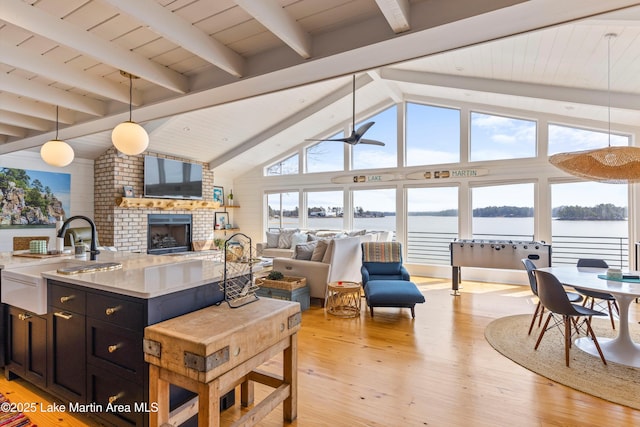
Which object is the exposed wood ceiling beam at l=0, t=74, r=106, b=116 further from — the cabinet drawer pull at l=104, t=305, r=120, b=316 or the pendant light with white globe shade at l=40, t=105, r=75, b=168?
the cabinet drawer pull at l=104, t=305, r=120, b=316

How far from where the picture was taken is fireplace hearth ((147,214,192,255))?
22.4 ft

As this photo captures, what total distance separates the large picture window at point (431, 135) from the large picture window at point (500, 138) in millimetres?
342

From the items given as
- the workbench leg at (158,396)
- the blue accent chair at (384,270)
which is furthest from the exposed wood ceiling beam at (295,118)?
Result: the workbench leg at (158,396)

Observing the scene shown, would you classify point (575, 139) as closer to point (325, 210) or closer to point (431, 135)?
point (431, 135)

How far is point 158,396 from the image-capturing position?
1505 millimetres

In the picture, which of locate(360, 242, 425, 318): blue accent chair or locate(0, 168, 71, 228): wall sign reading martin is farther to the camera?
locate(0, 168, 71, 228): wall sign reading martin

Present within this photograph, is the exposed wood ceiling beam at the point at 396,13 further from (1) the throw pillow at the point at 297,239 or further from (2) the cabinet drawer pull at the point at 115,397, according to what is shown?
(1) the throw pillow at the point at 297,239

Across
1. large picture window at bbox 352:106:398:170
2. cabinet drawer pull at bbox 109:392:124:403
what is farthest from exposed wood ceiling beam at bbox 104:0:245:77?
large picture window at bbox 352:106:398:170

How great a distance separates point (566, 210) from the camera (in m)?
5.53

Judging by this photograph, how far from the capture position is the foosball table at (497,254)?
459 centimetres

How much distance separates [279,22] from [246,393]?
235 centimetres

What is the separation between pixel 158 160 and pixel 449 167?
20.0 ft

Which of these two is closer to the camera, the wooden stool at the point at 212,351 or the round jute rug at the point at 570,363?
the wooden stool at the point at 212,351

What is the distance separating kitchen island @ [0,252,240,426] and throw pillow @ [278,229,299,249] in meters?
4.84
